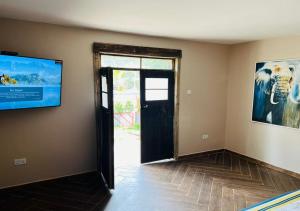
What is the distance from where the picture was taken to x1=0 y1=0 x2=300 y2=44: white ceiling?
85.0 inches

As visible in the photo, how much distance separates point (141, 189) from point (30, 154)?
5.55 feet

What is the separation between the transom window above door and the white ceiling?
0.48 meters

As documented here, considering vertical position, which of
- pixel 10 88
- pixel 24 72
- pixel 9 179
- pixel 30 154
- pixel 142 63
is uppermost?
pixel 142 63

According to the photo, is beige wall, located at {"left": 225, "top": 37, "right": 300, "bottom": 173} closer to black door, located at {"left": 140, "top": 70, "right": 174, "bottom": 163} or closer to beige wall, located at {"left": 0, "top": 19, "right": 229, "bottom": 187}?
beige wall, located at {"left": 0, "top": 19, "right": 229, "bottom": 187}

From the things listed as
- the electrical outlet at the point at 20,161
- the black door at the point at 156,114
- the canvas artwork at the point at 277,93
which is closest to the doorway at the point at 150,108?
the black door at the point at 156,114

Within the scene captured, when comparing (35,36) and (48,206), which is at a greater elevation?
(35,36)

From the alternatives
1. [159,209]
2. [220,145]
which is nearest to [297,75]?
[220,145]

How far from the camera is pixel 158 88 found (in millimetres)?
3953

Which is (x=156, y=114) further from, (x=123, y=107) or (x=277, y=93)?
(x=123, y=107)

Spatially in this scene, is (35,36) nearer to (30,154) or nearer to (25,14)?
(25,14)

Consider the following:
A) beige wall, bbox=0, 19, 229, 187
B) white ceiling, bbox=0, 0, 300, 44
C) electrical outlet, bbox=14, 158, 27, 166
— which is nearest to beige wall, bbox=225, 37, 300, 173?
white ceiling, bbox=0, 0, 300, 44

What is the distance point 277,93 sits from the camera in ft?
12.0

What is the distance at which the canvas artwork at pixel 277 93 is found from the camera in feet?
11.3

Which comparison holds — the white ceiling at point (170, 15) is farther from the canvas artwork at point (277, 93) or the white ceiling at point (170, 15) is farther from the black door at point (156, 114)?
the black door at point (156, 114)
